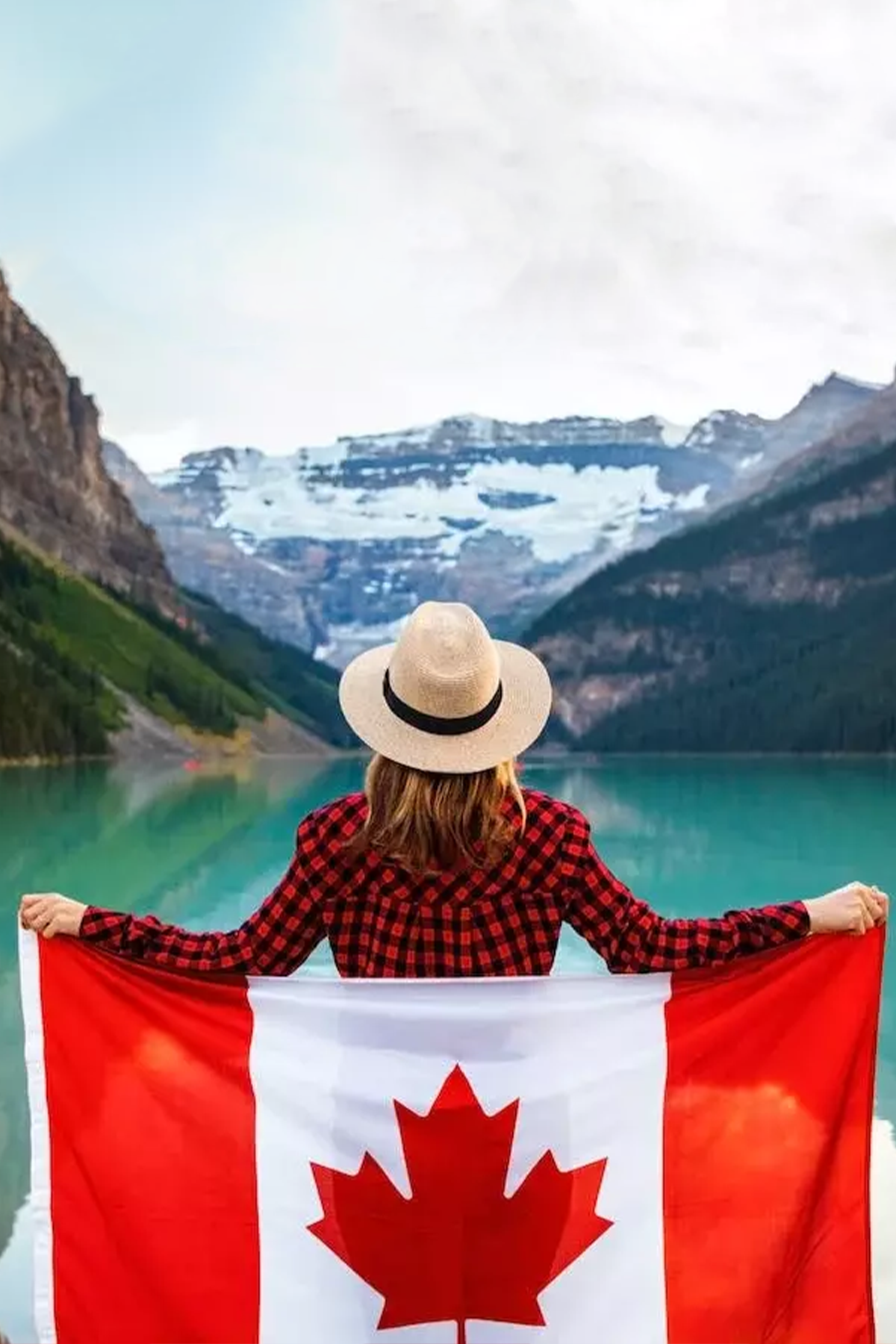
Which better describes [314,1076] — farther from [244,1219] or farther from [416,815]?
[416,815]

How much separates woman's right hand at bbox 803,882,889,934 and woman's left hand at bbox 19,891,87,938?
1.54m

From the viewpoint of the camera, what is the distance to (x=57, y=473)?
425ft

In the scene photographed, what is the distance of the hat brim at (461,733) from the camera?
260 centimetres

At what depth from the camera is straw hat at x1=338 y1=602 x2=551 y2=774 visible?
2.62 meters

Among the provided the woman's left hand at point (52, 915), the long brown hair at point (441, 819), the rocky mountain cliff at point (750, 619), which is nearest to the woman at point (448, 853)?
the long brown hair at point (441, 819)

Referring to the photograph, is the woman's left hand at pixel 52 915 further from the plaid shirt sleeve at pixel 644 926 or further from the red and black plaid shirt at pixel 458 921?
the plaid shirt sleeve at pixel 644 926

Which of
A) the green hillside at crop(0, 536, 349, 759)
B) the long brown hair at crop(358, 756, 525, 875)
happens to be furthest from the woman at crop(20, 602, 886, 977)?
the green hillside at crop(0, 536, 349, 759)

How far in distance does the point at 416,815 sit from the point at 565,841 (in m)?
0.28

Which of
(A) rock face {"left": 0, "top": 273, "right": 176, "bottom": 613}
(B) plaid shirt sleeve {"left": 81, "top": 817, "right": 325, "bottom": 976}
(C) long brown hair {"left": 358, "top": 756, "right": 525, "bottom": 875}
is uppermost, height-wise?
(A) rock face {"left": 0, "top": 273, "right": 176, "bottom": 613}

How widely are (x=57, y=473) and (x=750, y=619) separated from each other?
75.3m

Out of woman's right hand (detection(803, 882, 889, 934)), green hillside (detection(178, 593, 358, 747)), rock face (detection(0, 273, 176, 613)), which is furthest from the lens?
green hillside (detection(178, 593, 358, 747))

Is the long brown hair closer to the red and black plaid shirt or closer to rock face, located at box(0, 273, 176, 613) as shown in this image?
the red and black plaid shirt

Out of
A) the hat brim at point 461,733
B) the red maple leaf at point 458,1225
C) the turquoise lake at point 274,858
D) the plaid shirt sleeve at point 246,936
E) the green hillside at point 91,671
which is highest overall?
→ the green hillside at point 91,671

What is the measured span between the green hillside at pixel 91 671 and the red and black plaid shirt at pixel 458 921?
8923 cm
